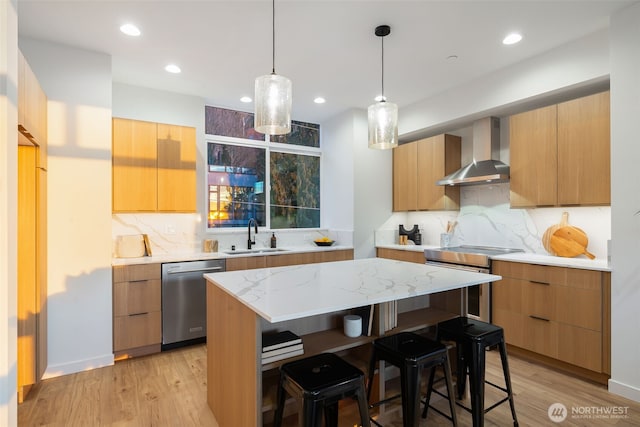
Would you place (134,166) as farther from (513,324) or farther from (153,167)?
(513,324)

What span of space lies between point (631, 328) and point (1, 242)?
3.67m

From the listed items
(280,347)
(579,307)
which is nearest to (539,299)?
(579,307)

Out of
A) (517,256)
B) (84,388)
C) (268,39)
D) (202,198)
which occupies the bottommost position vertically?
(84,388)

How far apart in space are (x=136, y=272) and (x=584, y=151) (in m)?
4.26

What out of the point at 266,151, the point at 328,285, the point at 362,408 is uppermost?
the point at 266,151

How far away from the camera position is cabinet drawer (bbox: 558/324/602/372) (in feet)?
8.63

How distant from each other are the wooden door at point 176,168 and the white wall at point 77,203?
583mm

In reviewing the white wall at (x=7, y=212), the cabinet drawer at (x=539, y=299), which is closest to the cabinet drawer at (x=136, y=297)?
the white wall at (x=7, y=212)

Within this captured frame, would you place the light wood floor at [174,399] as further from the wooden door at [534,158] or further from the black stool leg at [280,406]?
the wooden door at [534,158]

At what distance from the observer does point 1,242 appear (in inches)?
43.9

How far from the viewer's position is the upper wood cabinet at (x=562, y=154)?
9.27ft

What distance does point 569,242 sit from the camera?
3.25 m

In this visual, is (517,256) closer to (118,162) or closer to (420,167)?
(420,167)

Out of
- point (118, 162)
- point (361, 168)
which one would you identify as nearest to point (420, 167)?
point (361, 168)
